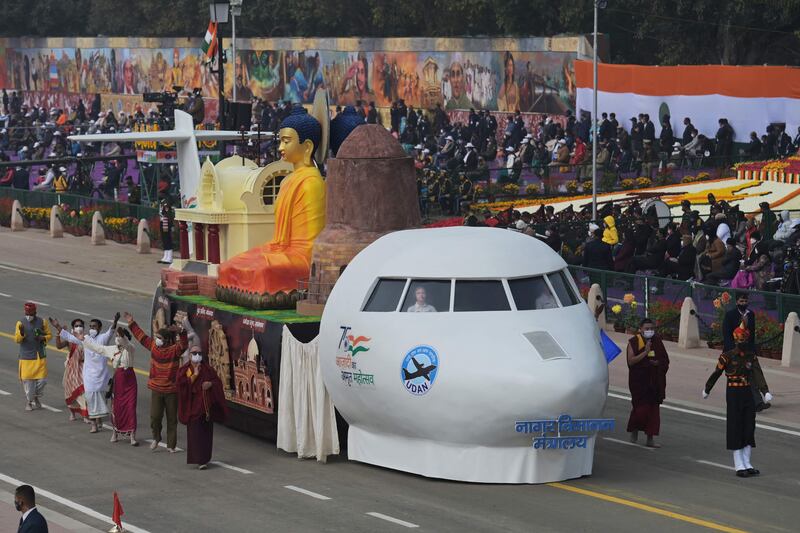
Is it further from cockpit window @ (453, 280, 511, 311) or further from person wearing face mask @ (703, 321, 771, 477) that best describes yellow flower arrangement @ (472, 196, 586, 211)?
cockpit window @ (453, 280, 511, 311)

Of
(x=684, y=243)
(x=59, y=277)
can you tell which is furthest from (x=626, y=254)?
(x=59, y=277)

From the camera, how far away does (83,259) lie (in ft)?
145

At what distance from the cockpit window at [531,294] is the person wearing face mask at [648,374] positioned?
9.72 ft

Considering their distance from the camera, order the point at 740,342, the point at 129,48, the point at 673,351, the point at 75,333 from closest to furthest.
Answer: the point at 740,342 < the point at 75,333 < the point at 673,351 < the point at 129,48

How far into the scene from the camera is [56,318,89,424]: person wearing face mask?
24328 mm

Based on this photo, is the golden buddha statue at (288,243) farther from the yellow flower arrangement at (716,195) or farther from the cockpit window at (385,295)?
the yellow flower arrangement at (716,195)

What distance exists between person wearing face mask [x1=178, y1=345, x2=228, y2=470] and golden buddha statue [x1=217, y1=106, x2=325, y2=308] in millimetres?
1800

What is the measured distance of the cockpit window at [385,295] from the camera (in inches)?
766

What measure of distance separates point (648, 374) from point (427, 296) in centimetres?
420

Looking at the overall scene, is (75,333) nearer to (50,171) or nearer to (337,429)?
(337,429)

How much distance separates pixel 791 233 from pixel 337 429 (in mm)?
16533

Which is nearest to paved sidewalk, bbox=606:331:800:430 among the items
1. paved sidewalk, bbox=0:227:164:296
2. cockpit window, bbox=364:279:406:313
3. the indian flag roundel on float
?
cockpit window, bbox=364:279:406:313

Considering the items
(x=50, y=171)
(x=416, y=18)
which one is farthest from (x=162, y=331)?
(x=416, y=18)

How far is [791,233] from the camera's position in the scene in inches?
1358
